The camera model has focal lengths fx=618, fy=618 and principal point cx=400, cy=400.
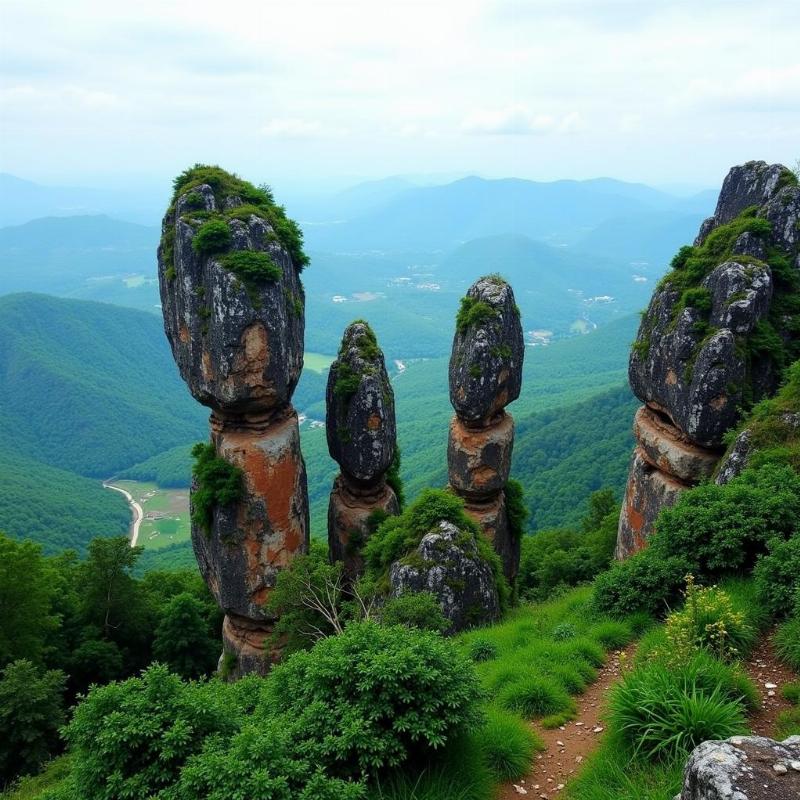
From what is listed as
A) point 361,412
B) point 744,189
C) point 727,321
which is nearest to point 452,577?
point 361,412

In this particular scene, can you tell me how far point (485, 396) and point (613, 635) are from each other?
12422 millimetres

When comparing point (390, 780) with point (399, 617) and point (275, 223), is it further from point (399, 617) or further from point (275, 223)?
point (275, 223)

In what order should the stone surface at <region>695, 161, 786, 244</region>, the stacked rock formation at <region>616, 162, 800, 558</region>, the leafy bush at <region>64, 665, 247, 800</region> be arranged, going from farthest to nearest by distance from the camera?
the stone surface at <region>695, 161, 786, 244</region> < the stacked rock formation at <region>616, 162, 800, 558</region> < the leafy bush at <region>64, 665, 247, 800</region>

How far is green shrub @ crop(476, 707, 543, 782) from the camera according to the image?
754 centimetres


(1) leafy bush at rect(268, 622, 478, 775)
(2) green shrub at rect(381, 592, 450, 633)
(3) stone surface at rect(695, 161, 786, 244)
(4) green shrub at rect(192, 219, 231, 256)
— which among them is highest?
(3) stone surface at rect(695, 161, 786, 244)

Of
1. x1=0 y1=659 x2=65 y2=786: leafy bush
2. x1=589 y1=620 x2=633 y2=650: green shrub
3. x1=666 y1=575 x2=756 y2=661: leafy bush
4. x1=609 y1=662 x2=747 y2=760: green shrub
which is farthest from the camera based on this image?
x1=0 y1=659 x2=65 y2=786: leafy bush

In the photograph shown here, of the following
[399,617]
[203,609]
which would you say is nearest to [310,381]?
[203,609]

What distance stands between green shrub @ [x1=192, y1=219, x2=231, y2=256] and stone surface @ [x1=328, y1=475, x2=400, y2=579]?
942cm

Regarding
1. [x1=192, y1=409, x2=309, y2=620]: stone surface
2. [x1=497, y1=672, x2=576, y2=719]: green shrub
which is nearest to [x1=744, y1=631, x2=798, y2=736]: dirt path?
[x1=497, y1=672, x2=576, y2=719]: green shrub

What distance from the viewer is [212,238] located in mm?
18312

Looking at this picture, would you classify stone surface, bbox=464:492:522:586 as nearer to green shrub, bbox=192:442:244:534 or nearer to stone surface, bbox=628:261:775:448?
stone surface, bbox=628:261:775:448

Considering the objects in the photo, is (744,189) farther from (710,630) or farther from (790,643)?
(710,630)

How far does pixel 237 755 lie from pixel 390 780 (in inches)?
70.3

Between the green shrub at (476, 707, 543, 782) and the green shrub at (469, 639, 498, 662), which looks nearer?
the green shrub at (476, 707, 543, 782)
